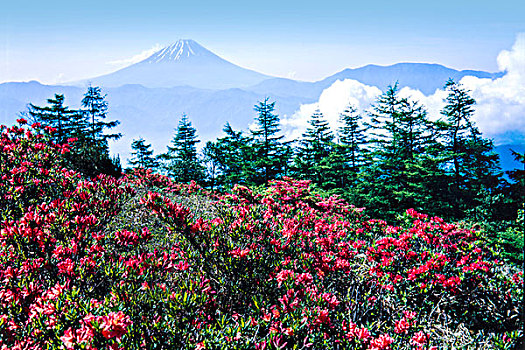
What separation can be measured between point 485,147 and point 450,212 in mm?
4033

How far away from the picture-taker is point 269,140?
28188 mm

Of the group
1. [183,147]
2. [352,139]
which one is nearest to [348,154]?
[352,139]

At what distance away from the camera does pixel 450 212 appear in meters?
17.5

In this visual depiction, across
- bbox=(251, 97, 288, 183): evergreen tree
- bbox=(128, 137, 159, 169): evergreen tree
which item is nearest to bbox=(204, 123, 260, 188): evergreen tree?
bbox=(251, 97, 288, 183): evergreen tree

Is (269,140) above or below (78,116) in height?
below

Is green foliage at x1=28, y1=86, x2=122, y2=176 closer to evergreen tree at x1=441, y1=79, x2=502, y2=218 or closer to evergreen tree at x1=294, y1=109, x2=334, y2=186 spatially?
evergreen tree at x1=294, y1=109, x2=334, y2=186

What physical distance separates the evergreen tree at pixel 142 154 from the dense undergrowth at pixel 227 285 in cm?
3142

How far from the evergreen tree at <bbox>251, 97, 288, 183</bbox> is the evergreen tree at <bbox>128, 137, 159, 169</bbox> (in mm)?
13690

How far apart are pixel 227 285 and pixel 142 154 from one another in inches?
1363

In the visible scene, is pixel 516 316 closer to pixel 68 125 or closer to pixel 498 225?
pixel 498 225

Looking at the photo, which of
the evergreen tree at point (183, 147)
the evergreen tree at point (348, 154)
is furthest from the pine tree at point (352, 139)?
the evergreen tree at point (183, 147)

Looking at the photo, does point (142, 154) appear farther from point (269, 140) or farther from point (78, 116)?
point (269, 140)

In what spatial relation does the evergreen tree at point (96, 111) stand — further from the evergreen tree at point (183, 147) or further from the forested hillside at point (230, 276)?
the forested hillside at point (230, 276)

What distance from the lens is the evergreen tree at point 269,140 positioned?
27.5 m
